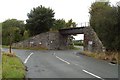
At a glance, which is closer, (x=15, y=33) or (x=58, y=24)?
(x=15, y=33)

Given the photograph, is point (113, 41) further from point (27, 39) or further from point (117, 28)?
point (27, 39)

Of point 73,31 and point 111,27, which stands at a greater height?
point 73,31

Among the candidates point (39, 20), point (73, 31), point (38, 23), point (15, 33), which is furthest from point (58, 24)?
point (73, 31)

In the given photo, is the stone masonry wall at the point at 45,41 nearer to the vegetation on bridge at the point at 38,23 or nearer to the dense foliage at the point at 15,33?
the vegetation on bridge at the point at 38,23

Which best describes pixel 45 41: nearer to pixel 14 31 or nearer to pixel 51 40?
pixel 51 40

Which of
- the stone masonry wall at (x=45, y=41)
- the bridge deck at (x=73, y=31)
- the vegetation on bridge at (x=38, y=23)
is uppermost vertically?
the vegetation on bridge at (x=38, y=23)

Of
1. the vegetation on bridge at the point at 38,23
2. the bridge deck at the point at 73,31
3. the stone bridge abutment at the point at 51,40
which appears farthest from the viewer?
the vegetation on bridge at the point at 38,23

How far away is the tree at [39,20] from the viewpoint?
72.6 meters

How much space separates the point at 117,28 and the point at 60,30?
123ft

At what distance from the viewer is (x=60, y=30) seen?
2852 inches

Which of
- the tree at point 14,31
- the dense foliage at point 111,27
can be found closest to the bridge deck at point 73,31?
the tree at point 14,31

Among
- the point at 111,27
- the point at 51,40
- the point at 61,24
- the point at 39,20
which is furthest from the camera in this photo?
the point at 61,24

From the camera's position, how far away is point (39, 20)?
238 feet

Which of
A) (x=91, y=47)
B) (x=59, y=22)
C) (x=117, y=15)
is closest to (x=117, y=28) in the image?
(x=117, y=15)
